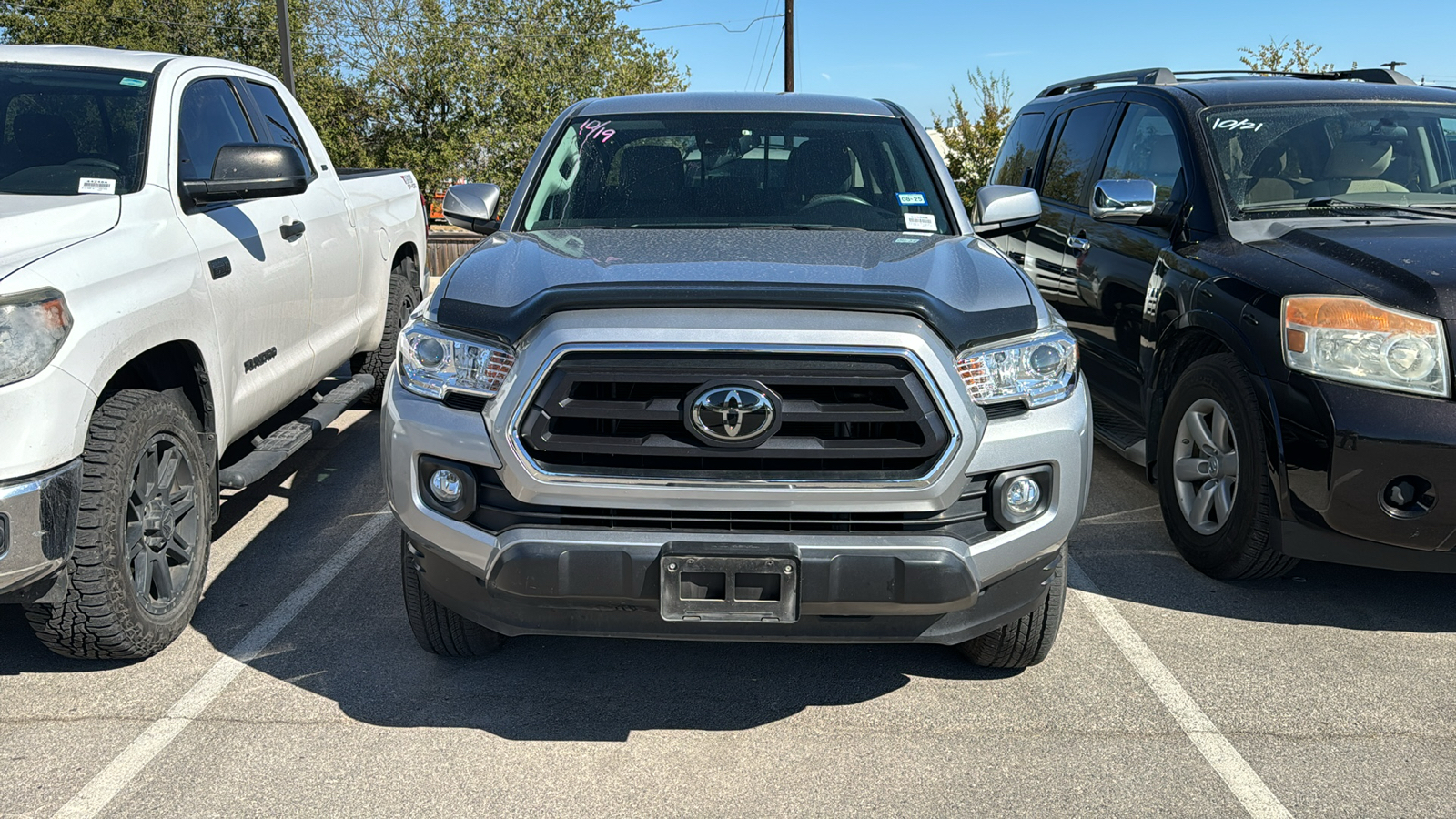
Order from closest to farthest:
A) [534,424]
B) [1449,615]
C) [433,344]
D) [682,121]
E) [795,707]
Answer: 1. [534,424]
2. [433,344]
3. [795,707]
4. [1449,615]
5. [682,121]

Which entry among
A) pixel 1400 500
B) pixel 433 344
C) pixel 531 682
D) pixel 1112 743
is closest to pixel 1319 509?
pixel 1400 500

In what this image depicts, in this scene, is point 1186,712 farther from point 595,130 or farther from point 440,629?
point 595,130

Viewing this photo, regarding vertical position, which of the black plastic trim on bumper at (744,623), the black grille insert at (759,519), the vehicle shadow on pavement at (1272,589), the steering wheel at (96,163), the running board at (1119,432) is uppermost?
the steering wheel at (96,163)

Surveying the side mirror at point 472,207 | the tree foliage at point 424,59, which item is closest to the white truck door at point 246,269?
the side mirror at point 472,207

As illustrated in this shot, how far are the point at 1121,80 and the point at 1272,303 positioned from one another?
276cm

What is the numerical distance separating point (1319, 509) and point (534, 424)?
259cm

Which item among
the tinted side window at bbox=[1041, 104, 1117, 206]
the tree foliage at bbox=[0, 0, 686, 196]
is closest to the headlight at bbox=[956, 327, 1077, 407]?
the tinted side window at bbox=[1041, 104, 1117, 206]

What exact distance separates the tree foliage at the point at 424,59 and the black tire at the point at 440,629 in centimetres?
2530

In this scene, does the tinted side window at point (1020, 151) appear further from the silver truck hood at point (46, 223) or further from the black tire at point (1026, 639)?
the silver truck hood at point (46, 223)

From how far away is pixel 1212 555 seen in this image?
438 centimetres

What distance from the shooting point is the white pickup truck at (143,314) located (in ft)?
10.5

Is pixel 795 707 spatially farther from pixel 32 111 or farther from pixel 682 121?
pixel 32 111

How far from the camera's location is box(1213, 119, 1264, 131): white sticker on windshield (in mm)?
5090

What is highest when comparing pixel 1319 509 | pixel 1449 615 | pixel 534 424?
pixel 534 424
